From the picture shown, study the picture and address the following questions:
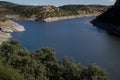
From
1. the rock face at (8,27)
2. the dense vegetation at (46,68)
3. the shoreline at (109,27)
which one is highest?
the dense vegetation at (46,68)

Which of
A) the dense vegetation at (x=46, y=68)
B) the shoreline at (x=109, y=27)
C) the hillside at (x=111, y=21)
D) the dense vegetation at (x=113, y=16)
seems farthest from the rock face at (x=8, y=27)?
the dense vegetation at (x=46, y=68)

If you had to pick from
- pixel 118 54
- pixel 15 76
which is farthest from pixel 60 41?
pixel 15 76

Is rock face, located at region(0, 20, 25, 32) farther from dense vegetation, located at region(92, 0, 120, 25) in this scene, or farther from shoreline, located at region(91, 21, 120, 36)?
dense vegetation, located at region(92, 0, 120, 25)

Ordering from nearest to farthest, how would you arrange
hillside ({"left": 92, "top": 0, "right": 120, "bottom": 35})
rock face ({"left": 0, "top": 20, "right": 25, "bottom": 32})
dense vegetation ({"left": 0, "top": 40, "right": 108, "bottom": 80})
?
1. dense vegetation ({"left": 0, "top": 40, "right": 108, "bottom": 80})
2. rock face ({"left": 0, "top": 20, "right": 25, "bottom": 32})
3. hillside ({"left": 92, "top": 0, "right": 120, "bottom": 35})

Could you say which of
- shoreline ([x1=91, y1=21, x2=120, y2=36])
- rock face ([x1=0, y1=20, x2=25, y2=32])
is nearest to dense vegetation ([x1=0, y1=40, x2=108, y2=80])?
rock face ([x1=0, y1=20, x2=25, y2=32])

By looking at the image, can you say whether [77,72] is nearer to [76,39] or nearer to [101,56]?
[101,56]

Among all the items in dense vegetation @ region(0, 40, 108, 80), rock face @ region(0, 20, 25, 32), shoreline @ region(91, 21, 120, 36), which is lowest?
shoreline @ region(91, 21, 120, 36)

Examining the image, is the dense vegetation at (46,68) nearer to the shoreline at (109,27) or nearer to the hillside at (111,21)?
the shoreline at (109,27)

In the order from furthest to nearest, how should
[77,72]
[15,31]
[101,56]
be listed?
[15,31] → [101,56] → [77,72]

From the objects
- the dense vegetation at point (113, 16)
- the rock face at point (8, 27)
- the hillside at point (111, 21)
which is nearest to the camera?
the rock face at point (8, 27)
